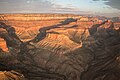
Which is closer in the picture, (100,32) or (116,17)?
(100,32)

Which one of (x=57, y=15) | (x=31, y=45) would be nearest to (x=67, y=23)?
(x=57, y=15)

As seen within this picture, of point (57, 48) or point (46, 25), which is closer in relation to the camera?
point (57, 48)

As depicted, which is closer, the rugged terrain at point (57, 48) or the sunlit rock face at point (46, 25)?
the rugged terrain at point (57, 48)

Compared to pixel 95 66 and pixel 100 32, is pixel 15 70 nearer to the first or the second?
pixel 95 66

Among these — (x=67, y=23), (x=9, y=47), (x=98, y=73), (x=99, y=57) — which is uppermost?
(x=67, y=23)

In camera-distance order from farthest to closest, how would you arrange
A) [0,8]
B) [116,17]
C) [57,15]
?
[0,8]
[116,17]
[57,15]

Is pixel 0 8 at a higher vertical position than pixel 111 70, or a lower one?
higher

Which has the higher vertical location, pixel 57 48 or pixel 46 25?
pixel 46 25

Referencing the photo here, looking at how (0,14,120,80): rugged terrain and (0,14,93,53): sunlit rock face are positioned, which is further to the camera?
(0,14,93,53): sunlit rock face

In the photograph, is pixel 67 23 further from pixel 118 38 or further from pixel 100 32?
pixel 118 38

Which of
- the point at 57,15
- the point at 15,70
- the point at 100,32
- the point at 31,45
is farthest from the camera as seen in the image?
the point at 57,15
